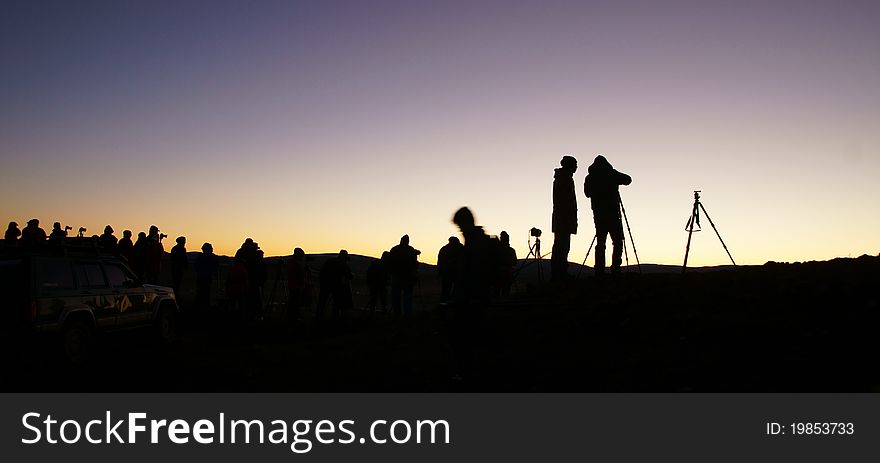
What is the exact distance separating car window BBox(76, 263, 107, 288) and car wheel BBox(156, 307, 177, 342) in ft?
7.62

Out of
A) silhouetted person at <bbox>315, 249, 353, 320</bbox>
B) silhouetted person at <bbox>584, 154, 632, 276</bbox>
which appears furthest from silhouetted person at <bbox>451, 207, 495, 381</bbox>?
silhouetted person at <bbox>315, 249, 353, 320</bbox>

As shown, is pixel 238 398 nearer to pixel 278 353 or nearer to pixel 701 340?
pixel 278 353

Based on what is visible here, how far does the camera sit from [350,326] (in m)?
17.9

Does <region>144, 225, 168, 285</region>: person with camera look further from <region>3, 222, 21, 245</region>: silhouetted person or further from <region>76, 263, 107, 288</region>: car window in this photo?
<region>76, 263, 107, 288</region>: car window

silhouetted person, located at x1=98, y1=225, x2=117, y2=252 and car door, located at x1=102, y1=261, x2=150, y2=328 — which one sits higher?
silhouetted person, located at x1=98, y1=225, x2=117, y2=252

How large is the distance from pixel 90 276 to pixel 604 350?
8.71 metres

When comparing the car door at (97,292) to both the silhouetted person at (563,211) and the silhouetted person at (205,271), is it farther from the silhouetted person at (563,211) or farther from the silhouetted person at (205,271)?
the silhouetted person at (563,211)

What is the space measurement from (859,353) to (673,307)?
3.21 metres

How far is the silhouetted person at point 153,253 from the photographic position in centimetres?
1836

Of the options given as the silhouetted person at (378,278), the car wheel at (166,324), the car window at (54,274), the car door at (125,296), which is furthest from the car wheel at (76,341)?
the silhouetted person at (378,278)

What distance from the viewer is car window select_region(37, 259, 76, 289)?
10.5 m

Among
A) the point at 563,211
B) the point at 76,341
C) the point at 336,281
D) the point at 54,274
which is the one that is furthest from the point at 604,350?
the point at 336,281

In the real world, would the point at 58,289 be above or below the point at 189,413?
above

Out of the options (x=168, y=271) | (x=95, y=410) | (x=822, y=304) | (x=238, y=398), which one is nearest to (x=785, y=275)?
(x=822, y=304)
